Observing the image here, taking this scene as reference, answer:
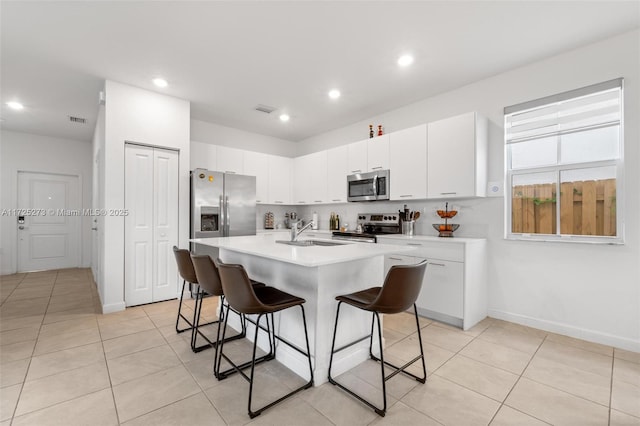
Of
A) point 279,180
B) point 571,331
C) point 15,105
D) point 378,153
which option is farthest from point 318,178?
point 15,105

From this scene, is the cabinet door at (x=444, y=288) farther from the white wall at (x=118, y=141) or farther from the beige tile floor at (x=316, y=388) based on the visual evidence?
the white wall at (x=118, y=141)

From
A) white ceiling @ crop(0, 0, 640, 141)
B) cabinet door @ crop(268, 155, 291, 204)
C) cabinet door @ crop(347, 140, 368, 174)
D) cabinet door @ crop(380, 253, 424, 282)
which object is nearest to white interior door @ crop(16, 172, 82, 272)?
white ceiling @ crop(0, 0, 640, 141)

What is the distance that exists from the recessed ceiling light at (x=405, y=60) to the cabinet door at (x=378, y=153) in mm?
1108

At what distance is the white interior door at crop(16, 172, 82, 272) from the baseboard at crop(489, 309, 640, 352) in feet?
25.8

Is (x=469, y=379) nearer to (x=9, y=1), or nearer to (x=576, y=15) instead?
(x=576, y=15)

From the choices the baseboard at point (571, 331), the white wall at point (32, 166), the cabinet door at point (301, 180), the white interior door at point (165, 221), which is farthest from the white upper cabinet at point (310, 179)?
the white wall at point (32, 166)

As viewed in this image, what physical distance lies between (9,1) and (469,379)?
4.44m

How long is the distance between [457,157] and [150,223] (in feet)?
12.7

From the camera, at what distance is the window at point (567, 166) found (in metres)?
2.71

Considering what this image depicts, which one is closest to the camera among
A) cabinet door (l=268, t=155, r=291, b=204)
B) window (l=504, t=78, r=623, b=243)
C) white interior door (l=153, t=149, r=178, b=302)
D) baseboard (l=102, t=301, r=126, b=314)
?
window (l=504, t=78, r=623, b=243)

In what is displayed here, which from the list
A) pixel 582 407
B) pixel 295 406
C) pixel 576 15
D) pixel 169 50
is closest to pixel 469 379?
pixel 582 407

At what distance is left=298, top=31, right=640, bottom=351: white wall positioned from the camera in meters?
2.57

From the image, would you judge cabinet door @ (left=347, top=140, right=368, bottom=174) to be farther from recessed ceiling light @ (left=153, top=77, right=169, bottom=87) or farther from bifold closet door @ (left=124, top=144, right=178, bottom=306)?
recessed ceiling light @ (left=153, top=77, right=169, bottom=87)

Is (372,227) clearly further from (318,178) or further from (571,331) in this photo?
(571,331)
